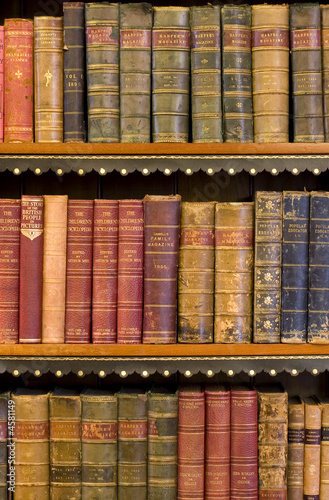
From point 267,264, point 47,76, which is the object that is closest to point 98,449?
point 267,264

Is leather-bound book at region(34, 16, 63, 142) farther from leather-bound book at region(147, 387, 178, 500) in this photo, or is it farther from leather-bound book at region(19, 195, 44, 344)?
leather-bound book at region(147, 387, 178, 500)

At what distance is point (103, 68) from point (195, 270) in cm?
43

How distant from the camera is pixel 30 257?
104cm

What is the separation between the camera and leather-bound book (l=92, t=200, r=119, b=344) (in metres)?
1.04

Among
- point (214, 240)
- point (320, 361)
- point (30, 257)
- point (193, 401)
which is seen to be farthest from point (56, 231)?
point (320, 361)

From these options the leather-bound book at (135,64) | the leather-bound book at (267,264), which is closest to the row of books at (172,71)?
the leather-bound book at (135,64)

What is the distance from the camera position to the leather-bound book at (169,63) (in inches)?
40.6

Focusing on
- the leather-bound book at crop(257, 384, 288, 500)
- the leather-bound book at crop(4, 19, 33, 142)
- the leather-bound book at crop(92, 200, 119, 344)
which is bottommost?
the leather-bound book at crop(257, 384, 288, 500)

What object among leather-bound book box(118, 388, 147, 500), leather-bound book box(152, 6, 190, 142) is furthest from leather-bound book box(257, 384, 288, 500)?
leather-bound book box(152, 6, 190, 142)

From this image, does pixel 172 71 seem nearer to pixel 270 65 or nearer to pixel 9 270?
pixel 270 65

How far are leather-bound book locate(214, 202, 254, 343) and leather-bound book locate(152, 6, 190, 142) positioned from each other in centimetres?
21

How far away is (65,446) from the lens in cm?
105

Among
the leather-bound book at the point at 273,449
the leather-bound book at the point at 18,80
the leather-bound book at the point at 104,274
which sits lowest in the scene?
the leather-bound book at the point at 273,449

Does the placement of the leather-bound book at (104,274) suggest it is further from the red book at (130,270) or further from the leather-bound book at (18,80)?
the leather-bound book at (18,80)
